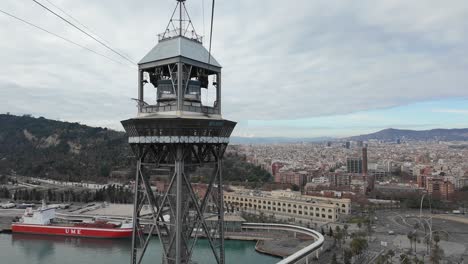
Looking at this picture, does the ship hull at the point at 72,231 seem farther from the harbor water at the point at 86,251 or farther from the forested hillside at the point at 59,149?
the forested hillside at the point at 59,149

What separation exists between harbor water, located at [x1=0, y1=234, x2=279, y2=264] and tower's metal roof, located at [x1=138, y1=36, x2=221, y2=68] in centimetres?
1331

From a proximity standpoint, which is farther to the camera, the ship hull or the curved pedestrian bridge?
the ship hull

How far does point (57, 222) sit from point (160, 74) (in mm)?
24712

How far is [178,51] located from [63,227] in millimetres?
23597

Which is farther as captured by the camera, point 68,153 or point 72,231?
point 68,153

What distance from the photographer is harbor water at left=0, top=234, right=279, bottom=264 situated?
20625 mm

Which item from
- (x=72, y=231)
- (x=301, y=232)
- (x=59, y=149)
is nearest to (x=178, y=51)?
(x=301, y=232)

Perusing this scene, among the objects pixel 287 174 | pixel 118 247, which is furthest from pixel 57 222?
pixel 287 174

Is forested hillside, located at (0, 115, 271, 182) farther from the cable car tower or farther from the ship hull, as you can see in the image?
the cable car tower

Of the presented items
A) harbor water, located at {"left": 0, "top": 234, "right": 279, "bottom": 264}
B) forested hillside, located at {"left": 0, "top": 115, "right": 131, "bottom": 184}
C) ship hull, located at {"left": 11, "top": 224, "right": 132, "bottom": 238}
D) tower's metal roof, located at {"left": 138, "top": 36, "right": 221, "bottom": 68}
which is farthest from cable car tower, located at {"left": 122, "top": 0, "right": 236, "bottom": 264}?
forested hillside, located at {"left": 0, "top": 115, "right": 131, "bottom": 184}

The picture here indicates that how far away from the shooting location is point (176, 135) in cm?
695

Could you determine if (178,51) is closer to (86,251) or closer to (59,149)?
(86,251)

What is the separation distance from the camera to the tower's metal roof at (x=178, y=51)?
7159mm

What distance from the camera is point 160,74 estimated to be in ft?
25.3
